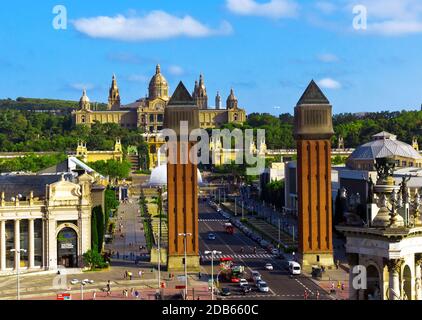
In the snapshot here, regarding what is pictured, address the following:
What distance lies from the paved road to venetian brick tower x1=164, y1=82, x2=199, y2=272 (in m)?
2.75

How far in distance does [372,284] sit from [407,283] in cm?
97

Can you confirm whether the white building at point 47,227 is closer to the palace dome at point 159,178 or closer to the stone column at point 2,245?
the stone column at point 2,245

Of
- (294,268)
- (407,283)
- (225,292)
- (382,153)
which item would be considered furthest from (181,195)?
(382,153)

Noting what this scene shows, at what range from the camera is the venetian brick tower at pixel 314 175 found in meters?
69.4

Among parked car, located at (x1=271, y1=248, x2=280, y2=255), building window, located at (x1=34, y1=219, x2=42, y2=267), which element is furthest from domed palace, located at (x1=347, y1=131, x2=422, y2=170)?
building window, located at (x1=34, y1=219, x2=42, y2=267)

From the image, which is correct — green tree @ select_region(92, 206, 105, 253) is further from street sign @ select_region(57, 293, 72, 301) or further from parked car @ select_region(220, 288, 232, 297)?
parked car @ select_region(220, 288, 232, 297)

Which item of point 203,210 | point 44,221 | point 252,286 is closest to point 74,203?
point 44,221

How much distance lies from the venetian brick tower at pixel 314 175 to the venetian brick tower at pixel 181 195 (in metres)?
8.86

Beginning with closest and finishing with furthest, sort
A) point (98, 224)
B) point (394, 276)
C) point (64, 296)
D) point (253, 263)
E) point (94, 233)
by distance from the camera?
point (394, 276) → point (64, 296) → point (94, 233) → point (98, 224) → point (253, 263)

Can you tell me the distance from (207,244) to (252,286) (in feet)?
90.9

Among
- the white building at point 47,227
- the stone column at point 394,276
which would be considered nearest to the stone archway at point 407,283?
the stone column at point 394,276

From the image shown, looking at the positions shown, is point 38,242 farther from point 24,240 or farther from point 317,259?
point 317,259

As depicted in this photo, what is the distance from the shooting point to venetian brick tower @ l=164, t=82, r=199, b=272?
68.2 meters

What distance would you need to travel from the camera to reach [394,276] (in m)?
23.0
